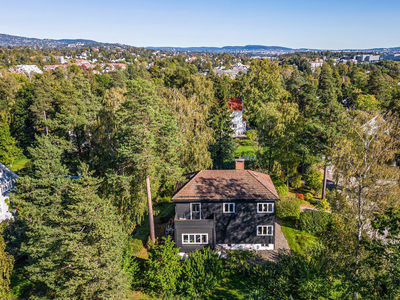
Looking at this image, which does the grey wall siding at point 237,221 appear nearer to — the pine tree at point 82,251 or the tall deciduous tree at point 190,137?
the tall deciduous tree at point 190,137

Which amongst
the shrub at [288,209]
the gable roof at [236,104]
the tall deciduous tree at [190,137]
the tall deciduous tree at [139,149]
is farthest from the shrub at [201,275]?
the gable roof at [236,104]

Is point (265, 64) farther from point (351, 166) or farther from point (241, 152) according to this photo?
point (351, 166)

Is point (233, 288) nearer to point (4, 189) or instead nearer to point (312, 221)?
point (312, 221)

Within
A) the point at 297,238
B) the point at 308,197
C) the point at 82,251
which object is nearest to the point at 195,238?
the point at 297,238

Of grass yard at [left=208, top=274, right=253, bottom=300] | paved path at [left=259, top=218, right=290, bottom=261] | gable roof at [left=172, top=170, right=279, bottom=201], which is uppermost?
gable roof at [left=172, top=170, right=279, bottom=201]

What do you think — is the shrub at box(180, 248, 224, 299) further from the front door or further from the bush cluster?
the front door

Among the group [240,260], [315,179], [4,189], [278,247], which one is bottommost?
[278,247]

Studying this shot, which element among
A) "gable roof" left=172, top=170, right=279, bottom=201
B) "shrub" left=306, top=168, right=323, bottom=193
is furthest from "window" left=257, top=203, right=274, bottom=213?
"shrub" left=306, top=168, right=323, bottom=193
